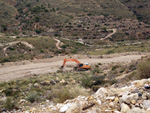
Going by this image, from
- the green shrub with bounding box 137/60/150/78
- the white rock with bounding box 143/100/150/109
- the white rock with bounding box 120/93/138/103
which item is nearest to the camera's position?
the white rock with bounding box 143/100/150/109

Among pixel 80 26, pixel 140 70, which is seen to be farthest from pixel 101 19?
pixel 140 70

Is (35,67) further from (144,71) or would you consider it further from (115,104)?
(115,104)

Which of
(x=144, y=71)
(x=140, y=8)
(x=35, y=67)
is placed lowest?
(x=35, y=67)

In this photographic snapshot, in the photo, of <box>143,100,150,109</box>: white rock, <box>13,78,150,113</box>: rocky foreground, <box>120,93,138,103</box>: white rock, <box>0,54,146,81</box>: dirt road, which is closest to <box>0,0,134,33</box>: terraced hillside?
<box>0,54,146,81</box>: dirt road

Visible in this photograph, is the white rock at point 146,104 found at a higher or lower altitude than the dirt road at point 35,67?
higher

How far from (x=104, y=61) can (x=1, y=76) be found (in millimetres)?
18089

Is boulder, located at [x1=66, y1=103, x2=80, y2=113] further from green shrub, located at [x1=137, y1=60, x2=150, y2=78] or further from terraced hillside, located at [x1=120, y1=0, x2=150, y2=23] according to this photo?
terraced hillside, located at [x1=120, y1=0, x2=150, y2=23]

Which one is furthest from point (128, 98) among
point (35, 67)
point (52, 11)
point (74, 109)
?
point (52, 11)

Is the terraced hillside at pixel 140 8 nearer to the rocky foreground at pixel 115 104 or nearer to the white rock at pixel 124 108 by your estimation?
the rocky foreground at pixel 115 104

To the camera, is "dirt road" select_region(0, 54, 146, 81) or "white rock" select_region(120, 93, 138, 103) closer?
"white rock" select_region(120, 93, 138, 103)

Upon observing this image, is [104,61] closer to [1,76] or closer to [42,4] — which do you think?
[1,76]

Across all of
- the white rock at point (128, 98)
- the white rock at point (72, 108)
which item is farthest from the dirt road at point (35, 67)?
the white rock at point (128, 98)

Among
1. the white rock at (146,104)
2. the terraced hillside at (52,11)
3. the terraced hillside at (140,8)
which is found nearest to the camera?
the white rock at (146,104)

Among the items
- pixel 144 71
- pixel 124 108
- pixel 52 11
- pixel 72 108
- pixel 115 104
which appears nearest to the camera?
pixel 124 108
